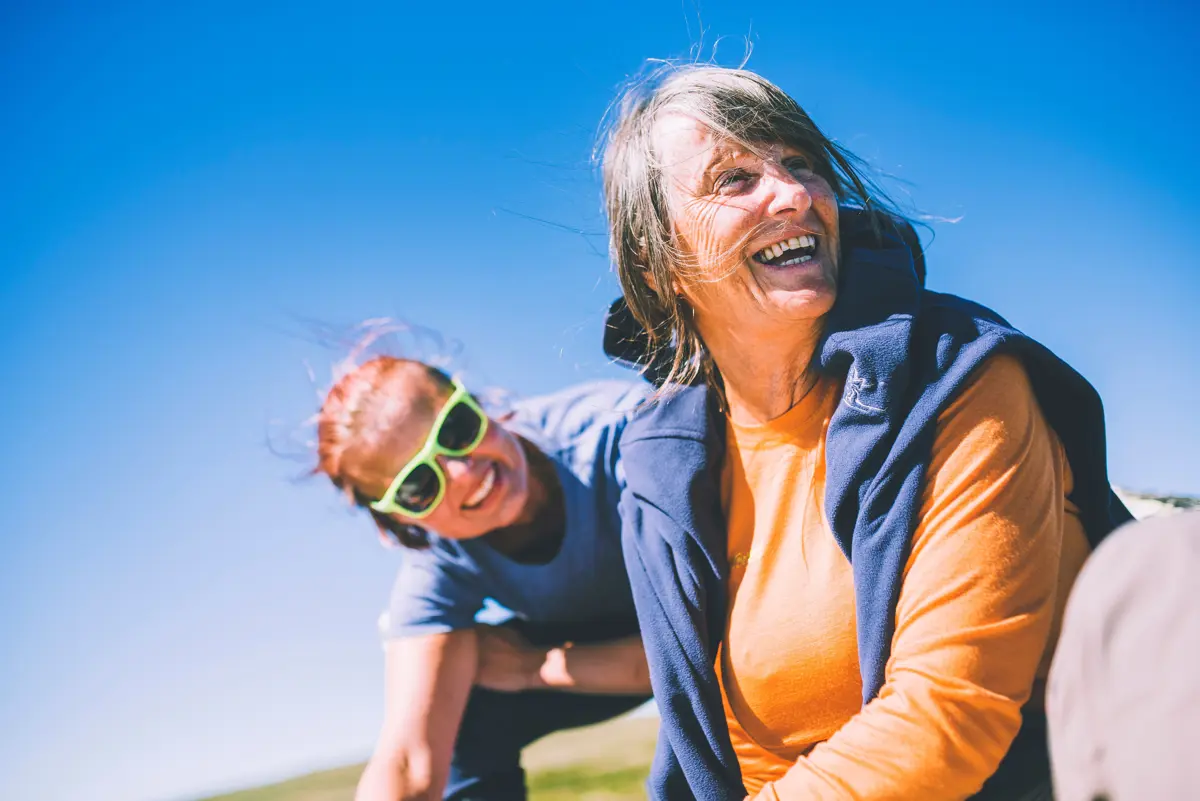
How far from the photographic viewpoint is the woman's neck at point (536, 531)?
3.25m

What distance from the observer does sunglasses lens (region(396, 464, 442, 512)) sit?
122 inches

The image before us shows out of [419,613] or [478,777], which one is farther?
[478,777]

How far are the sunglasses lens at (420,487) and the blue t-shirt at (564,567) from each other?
21 cm

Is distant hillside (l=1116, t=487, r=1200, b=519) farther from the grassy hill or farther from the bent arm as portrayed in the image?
the grassy hill

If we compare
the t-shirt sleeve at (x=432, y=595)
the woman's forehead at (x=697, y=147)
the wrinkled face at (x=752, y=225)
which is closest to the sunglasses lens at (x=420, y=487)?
the t-shirt sleeve at (x=432, y=595)

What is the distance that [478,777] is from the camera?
3531mm

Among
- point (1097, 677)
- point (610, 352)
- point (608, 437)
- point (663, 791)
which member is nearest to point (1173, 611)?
point (1097, 677)

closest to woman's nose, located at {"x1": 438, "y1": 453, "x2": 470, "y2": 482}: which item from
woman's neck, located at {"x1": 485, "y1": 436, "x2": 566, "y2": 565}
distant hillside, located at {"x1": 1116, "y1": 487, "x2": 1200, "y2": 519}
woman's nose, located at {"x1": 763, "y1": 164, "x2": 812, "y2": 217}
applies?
woman's neck, located at {"x1": 485, "y1": 436, "x2": 566, "y2": 565}

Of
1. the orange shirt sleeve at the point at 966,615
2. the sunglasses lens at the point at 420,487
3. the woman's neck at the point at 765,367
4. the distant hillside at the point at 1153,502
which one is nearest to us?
the orange shirt sleeve at the point at 966,615

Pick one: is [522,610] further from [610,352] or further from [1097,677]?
[1097,677]

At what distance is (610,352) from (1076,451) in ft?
4.46

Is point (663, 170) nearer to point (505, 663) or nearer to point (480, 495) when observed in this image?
point (480, 495)

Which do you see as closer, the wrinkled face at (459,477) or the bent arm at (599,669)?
the wrinkled face at (459,477)

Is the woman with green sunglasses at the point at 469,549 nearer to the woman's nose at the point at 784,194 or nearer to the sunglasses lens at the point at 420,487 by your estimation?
the sunglasses lens at the point at 420,487
